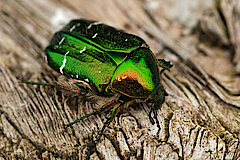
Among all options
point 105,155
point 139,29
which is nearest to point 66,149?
point 105,155

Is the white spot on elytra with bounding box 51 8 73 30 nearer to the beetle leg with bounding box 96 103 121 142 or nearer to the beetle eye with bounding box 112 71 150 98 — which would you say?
the beetle eye with bounding box 112 71 150 98

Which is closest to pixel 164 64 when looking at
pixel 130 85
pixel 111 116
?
pixel 130 85

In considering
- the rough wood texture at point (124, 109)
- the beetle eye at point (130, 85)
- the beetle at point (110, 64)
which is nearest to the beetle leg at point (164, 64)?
the beetle at point (110, 64)

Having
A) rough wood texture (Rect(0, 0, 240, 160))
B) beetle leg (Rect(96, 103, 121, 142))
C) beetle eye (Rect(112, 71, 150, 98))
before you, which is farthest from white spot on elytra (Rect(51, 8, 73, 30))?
beetle leg (Rect(96, 103, 121, 142))

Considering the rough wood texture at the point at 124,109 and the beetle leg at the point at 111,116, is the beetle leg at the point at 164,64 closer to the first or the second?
the rough wood texture at the point at 124,109

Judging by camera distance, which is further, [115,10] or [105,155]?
[115,10]

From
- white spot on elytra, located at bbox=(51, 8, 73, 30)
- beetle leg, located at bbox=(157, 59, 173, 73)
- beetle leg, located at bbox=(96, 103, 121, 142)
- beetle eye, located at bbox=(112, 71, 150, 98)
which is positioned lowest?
beetle leg, located at bbox=(96, 103, 121, 142)

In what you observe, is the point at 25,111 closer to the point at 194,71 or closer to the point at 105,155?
the point at 105,155
